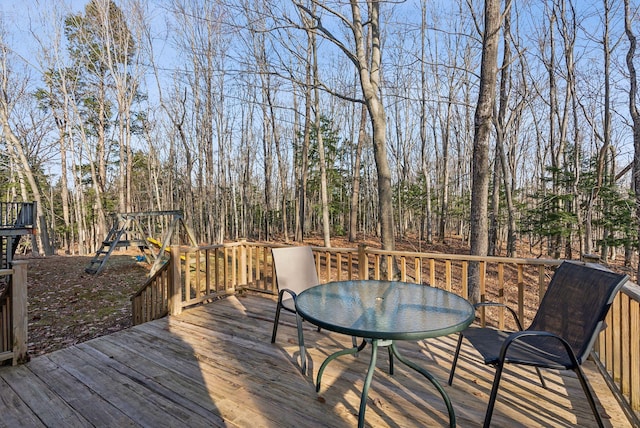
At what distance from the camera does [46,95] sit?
548 inches

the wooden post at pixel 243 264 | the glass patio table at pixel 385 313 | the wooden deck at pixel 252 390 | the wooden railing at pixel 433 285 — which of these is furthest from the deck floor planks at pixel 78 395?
the wooden post at pixel 243 264

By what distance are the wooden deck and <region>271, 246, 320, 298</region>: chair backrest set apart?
538mm

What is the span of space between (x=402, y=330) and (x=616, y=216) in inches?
338

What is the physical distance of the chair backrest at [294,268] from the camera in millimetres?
3146

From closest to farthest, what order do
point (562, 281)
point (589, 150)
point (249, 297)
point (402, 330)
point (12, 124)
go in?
point (402, 330), point (562, 281), point (249, 297), point (12, 124), point (589, 150)

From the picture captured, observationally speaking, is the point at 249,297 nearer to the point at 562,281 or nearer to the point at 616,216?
the point at 562,281

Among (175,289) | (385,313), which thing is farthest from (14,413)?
(385,313)

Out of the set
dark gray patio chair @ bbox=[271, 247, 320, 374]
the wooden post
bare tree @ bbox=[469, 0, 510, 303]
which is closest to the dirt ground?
the wooden post

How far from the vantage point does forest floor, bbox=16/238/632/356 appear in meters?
4.76

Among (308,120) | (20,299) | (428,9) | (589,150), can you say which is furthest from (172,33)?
(589,150)

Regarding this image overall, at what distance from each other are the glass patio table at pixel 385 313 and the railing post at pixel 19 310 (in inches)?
87.7

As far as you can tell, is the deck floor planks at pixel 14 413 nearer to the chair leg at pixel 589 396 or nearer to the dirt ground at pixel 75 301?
the dirt ground at pixel 75 301

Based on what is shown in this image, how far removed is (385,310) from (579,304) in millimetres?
1104

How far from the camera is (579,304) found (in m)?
1.84
